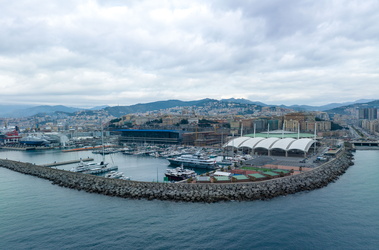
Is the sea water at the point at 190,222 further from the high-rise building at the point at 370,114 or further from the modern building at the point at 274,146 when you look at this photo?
the high-rise building at the point at 370,114

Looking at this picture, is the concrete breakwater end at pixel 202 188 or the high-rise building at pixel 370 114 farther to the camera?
the high-rise building at pixel 370 114

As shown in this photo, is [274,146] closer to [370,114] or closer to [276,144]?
[276,144]

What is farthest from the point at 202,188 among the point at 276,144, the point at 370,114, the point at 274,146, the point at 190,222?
the point at 370,114

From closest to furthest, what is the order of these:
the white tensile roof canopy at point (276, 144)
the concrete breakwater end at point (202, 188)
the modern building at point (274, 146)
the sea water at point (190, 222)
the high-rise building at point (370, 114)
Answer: the sea water at point (190, 222) < the concrete breakwater end at point (202, 188) < the white tensile roof canopy at point (276, 144) < the modern building at point (274, 146) < the high-rise building at point (370, 114)

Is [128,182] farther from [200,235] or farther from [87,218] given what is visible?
[200,235]

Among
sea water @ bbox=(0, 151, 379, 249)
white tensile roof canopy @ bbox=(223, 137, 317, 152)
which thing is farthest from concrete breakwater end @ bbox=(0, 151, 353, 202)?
white tensile roof canopy @ bbox=(223, 137, 317, 152)

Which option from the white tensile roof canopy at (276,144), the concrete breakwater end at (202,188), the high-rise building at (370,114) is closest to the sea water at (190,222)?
the concrete breakwater end at (202,188)

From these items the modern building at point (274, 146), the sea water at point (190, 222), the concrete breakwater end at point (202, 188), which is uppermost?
the modern building at point (274, 146)

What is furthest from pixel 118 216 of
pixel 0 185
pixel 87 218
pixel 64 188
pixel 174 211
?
pixel 0 185

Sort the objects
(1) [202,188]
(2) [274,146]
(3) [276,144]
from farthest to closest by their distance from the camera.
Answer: (3) [276,144] < (2) [274,146] < (1) [202,188]
